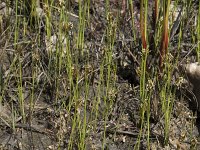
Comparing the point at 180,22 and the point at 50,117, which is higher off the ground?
the point at 180,22

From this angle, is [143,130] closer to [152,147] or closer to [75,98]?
[152,147]

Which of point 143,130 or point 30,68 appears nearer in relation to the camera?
point 143,130

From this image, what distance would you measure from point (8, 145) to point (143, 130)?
55 cm

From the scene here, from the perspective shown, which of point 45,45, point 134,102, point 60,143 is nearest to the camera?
point 60,143

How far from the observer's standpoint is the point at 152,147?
2.04 meters

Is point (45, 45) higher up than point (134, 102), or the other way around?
point (45, 45)

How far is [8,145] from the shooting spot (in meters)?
2.02

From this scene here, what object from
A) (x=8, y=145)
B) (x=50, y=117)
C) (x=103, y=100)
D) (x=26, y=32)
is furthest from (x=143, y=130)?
(x=26, y=32)

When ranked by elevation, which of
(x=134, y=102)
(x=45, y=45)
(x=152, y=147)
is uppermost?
(x=45, y=45)

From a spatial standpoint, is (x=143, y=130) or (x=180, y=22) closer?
(x=143, y=130)

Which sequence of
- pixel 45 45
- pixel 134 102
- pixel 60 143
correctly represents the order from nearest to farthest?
pixel 60 143, pixel 134 102, pixel 45 45

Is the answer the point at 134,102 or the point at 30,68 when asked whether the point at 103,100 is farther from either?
the point at 30,68

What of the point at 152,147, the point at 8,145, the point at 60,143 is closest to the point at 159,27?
the point at 152,147

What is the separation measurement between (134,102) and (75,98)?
32 centimetres
